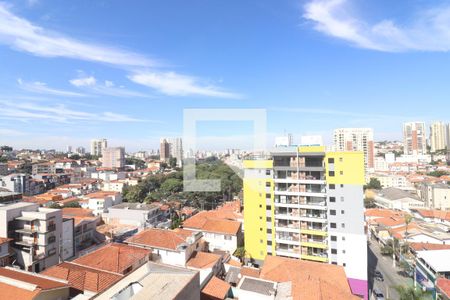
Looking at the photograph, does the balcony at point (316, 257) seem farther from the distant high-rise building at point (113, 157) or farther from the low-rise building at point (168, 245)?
the distant high-rise building at point (113, 157)

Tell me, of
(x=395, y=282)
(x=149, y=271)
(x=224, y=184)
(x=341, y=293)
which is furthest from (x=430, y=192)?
(x=149, y=271)

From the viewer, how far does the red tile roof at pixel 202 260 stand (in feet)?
26.5

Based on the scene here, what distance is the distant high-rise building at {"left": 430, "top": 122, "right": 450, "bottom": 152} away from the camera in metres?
43.2

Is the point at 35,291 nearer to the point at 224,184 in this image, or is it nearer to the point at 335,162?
the point at 335,162

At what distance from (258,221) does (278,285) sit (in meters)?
3.33

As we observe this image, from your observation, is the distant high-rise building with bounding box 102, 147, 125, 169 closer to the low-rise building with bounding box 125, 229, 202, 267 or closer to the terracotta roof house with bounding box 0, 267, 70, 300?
the low-rise building with bounding box 125, 229, 202, 267

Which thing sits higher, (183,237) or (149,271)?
(149,271)

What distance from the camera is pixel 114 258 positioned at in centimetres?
713

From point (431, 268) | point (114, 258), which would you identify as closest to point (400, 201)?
point (431, 268)

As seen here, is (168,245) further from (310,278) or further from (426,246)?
(426,246)

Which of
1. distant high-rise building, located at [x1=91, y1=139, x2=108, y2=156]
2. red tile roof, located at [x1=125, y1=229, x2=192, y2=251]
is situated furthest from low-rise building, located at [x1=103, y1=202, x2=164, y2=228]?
distant high-rise building, located at [x1=91, y1=139, x2=108, y2=156]

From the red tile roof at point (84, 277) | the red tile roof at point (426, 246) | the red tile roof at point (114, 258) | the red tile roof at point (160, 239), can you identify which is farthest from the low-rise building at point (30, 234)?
the red tile roof at point (426, 246)

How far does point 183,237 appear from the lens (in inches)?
367

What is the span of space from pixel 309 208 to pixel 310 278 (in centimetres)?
291
